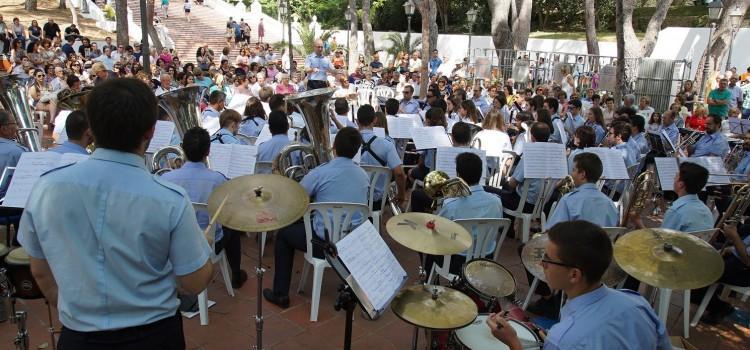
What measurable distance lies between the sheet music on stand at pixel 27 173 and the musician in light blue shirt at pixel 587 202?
3376 millimetres

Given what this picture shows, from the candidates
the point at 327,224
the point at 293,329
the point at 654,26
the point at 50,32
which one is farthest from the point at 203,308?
the point at 50,32

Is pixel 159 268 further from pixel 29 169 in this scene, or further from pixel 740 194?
pixel 740 194

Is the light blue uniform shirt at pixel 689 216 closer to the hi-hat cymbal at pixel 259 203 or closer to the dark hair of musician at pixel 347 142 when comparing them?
the dark hair of musician at pixel 347 142

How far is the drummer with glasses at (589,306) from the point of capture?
1989 millimetres

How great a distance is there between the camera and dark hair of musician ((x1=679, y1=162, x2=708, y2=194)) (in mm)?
3919

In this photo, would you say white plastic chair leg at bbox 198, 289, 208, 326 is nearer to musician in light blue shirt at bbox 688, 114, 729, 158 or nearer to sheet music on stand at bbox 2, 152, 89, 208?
sheet music on stand at bbox 2, 152, 89, 208

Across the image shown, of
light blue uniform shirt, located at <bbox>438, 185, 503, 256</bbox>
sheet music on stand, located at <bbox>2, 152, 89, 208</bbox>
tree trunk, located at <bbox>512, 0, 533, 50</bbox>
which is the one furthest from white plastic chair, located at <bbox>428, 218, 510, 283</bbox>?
tree trunk, located at <bbox>512, 0, 533, 50</bbox>

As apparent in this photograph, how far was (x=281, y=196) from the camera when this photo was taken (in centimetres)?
303

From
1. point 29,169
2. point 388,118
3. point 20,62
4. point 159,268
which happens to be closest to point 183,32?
point 20,62

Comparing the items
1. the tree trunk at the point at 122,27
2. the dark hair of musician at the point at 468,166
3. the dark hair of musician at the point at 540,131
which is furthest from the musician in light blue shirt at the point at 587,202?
the tree trunk at the point at 122,27

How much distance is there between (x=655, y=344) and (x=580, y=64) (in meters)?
18.4

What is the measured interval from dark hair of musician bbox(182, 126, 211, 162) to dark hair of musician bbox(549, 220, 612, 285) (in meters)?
2.92

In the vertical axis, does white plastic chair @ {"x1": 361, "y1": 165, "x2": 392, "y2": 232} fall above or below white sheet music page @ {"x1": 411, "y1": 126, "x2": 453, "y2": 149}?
below

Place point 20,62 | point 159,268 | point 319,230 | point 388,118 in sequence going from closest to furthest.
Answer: point 159,268
point 319,230
point 388,118
point 20,62
